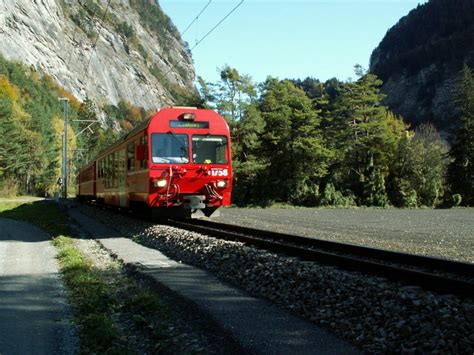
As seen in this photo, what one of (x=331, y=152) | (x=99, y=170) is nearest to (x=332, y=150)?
(x=331, y=152)

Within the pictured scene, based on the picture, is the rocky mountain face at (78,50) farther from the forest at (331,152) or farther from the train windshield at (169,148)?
the train windshield at (169,148)

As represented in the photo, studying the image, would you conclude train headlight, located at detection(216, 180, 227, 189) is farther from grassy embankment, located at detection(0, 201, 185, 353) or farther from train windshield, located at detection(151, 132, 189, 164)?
grassy embankment, located at detection(0, 201, 185, 353)

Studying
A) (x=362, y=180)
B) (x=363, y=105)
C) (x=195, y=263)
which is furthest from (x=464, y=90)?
(x=195, y=263)

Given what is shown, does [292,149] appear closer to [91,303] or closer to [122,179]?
[122,179]

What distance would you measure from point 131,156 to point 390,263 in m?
10.9

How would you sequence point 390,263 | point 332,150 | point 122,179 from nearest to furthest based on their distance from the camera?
point 390,263 → point 122,179 → point 332,150

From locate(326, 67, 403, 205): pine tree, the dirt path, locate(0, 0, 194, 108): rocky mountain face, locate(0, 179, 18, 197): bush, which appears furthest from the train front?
locate(0, 0, 194, 108): rocky mountain face

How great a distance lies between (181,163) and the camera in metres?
15.6

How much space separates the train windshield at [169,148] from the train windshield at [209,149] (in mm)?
333

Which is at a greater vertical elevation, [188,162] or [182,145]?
[182,145]

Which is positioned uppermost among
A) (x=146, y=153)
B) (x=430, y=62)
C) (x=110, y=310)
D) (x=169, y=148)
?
(x=430, y=62)

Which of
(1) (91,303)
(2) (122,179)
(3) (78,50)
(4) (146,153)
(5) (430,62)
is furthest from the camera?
(3) (78,50)

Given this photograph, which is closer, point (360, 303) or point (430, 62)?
point (360, 303)

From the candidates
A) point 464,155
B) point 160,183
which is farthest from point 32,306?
point 464,155
